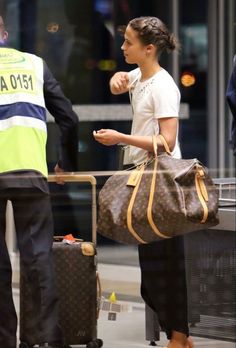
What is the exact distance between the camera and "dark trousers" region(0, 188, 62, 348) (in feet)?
14.0

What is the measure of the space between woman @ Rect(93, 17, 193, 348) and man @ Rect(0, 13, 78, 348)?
316 millimetres

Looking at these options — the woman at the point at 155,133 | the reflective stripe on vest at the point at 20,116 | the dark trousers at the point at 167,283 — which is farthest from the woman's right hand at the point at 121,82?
the dark trousers at the point at 167,283

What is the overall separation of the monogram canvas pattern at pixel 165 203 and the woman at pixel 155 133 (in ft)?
0.46

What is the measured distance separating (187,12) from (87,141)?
2.00 m

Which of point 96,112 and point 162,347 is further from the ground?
point 96,112

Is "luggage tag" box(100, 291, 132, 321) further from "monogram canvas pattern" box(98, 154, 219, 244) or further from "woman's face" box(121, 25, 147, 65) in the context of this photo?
"woman's face" box(121, 25, 147, 65)

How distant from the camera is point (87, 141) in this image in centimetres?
550

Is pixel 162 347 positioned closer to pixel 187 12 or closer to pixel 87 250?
pixel 87 250

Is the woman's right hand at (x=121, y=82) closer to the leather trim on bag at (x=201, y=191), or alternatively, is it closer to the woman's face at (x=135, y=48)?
the woman's face at (x=135, y=48)

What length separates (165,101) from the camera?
14.1ft

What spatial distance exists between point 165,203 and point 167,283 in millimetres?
537

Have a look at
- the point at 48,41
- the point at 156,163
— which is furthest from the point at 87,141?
the point at 156,163

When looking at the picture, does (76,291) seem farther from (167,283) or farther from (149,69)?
(149,69)

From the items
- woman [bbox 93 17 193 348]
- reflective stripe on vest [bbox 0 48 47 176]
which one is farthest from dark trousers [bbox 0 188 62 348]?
woman [bbox 93 17 193 348]
